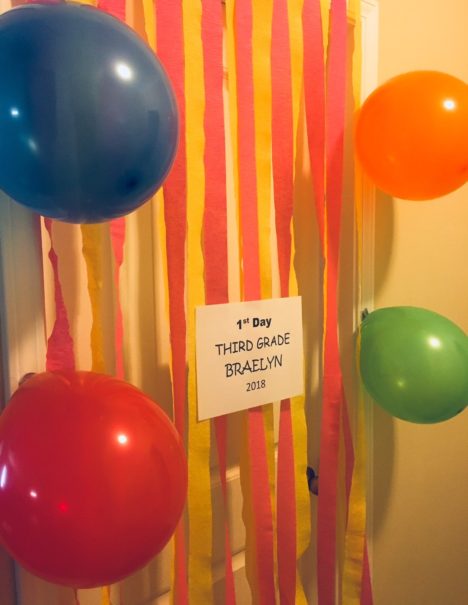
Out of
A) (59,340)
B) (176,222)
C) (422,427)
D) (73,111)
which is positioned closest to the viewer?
(73,111)

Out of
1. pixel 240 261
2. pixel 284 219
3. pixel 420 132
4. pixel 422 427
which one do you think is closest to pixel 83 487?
pixel 240 261

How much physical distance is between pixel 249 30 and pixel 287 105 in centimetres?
15

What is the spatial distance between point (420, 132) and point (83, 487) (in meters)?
0.77

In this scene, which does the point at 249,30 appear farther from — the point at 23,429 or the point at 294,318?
the point at 23,429

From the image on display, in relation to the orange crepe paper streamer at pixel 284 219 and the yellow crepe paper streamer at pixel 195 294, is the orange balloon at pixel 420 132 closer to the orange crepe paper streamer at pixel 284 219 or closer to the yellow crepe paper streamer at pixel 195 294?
the orange crepe paper streamer at pixel 284 219

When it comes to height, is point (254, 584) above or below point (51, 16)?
below

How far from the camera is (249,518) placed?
95 cm

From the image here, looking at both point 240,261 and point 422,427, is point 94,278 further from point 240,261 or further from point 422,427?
point 422,427

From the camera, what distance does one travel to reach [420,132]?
85cm

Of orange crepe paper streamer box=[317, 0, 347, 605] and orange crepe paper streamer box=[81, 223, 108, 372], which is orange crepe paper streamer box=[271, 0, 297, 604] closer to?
orange crepe paper streamer box=[317, 0, 347, 605]

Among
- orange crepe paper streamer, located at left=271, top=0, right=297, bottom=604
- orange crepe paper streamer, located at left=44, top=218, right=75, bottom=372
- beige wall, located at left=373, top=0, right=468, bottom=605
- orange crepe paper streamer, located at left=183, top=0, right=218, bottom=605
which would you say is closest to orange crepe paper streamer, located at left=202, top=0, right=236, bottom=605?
orange crepe paper streamer, located at left=183, top=0, right=218, bottom=605

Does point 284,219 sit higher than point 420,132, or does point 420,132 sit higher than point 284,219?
point 420,132

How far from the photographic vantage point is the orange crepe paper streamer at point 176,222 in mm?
772

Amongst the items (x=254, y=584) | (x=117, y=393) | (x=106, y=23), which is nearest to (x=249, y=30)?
(x=106, y=23)
